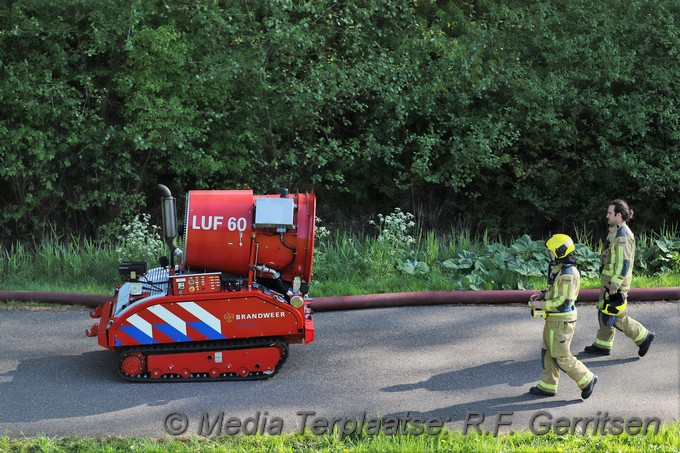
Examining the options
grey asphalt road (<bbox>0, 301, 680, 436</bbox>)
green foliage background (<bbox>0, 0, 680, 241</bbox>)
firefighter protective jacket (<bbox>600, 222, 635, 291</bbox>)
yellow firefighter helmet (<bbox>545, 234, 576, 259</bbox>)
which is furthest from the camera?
green foliage background (<bbox>0, 0, 680, 241</bbox>)

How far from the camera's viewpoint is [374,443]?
630cm

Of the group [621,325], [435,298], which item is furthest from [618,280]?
[435,298]

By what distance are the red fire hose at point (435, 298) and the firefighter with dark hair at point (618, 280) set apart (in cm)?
180

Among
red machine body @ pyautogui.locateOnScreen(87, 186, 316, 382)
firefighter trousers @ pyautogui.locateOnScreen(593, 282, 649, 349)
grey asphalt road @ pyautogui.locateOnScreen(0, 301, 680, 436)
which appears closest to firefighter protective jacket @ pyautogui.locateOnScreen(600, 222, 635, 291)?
firefighter trousers @ pyautogui.locateOnScreen(593, 282, 649, 349)

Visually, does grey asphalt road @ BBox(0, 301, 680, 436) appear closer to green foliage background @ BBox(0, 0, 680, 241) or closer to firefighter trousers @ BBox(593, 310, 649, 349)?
→ firefighter trousers @ BBox(593, 310, 649, 349)

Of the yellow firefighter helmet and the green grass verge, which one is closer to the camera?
the green grass verge

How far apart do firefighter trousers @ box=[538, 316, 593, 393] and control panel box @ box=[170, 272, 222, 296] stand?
9.43 feet

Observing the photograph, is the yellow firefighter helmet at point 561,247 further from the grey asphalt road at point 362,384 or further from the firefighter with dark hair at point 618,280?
the grey asphalt road at point 362,384

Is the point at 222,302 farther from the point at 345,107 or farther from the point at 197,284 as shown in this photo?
the point at 345,107

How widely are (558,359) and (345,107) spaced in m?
8.58

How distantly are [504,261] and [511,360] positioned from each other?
275cm

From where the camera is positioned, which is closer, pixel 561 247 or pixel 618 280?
pixel 561 247

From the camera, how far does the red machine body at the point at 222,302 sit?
25.7ft

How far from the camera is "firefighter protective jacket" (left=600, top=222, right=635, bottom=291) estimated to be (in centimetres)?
830
